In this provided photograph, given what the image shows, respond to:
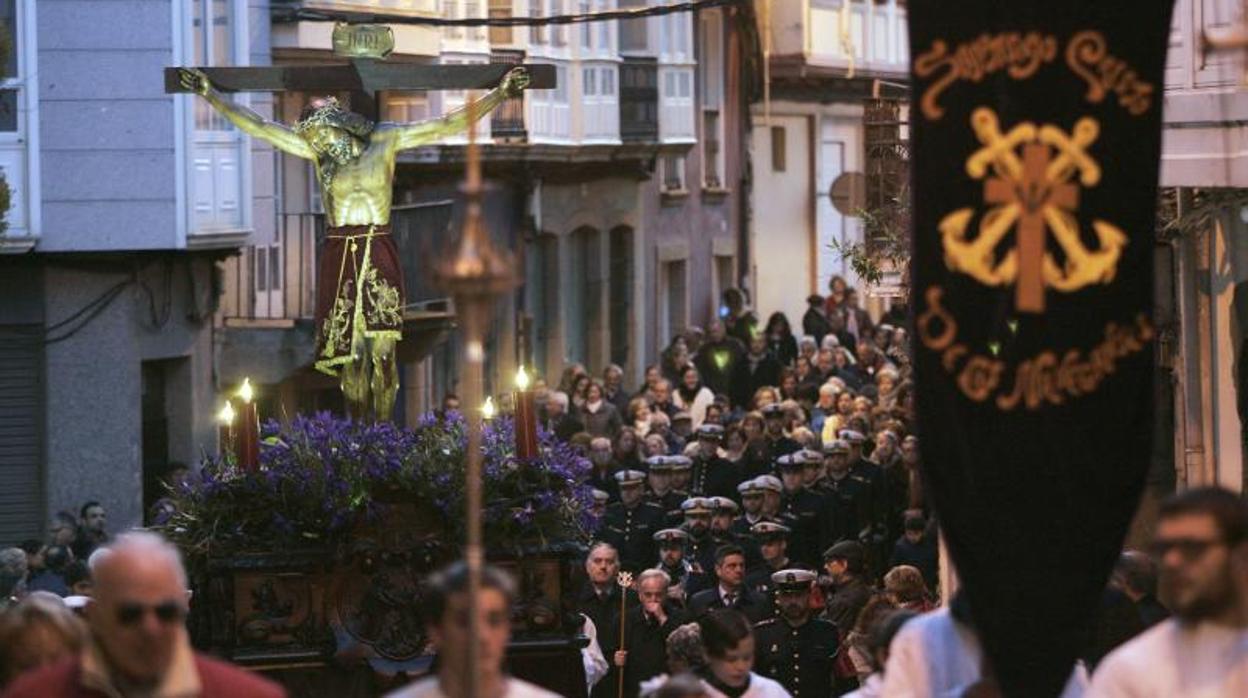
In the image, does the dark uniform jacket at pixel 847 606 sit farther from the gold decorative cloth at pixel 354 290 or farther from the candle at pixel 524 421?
the gold decorative cloth at pixel 354 290

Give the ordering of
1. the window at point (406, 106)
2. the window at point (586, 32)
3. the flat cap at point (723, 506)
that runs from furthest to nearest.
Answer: the window at point (586, 32) < the window at point (406, 106) < the flat cap at point (723, 506)

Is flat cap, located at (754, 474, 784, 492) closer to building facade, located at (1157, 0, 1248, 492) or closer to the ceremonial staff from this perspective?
building facade, located at (1157, 0, 1248, 492)

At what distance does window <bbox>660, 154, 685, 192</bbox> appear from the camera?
45.4 metres

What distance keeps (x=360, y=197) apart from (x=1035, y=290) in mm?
8115

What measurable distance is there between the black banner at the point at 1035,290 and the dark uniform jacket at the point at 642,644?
331 inches

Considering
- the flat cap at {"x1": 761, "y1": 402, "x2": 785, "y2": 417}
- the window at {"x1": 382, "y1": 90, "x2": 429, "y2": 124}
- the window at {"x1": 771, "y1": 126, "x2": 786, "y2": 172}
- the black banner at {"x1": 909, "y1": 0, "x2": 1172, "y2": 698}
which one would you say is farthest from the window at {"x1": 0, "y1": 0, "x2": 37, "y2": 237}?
the window at {"x1": 771, "y1": 126, "x2": 786, "y2": 172}

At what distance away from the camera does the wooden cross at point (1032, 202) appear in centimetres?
942

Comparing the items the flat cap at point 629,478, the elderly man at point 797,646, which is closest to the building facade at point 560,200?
the flat cap at point 629,478

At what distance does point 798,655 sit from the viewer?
56.5ft

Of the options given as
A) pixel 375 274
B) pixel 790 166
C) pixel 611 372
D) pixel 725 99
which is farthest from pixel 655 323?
pixel 375 274

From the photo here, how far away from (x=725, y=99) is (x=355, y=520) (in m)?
31.8

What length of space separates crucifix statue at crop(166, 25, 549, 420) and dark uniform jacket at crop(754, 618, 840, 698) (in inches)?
82.8

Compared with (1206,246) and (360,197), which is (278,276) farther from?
(360,197)

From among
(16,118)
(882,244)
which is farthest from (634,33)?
(882,244)
